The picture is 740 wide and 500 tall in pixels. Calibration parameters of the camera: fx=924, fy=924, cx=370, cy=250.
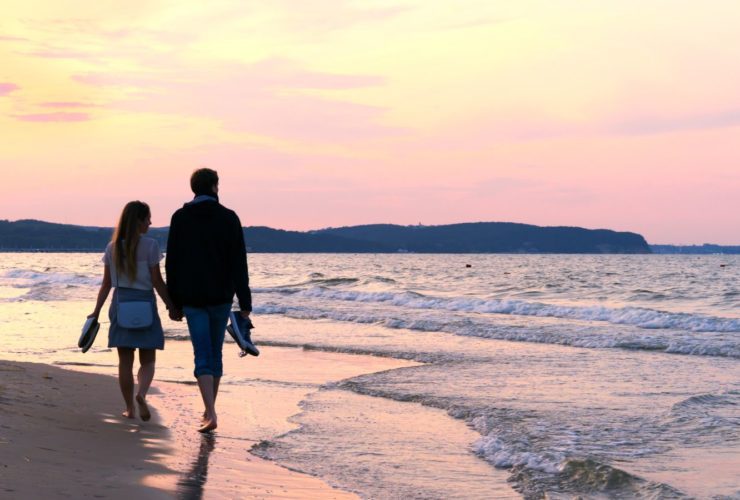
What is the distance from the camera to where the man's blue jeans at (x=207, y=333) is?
6699 mm

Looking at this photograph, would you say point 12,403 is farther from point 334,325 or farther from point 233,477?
point 334,325

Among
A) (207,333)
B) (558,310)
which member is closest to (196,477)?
(207,333)

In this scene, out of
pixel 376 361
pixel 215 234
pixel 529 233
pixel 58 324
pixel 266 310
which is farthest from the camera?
pixel 529 233

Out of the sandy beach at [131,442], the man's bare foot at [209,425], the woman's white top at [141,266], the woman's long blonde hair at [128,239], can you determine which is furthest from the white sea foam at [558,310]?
the woman's long blonde hair at [128,239]

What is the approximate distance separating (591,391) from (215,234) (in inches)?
205

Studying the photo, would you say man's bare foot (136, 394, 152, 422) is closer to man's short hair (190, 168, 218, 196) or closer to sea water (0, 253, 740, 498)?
sea water (0, 253, 740, 498)

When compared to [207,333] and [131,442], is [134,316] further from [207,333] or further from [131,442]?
[131,442]

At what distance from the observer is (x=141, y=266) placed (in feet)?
22.4

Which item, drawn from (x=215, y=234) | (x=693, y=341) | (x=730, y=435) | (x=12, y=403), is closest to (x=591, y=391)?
(x=730, y=435)

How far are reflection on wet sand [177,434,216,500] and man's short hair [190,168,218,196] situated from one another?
1833 millimetres

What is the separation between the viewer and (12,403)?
7.21 metres

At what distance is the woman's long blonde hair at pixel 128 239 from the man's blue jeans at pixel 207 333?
1.72 ft

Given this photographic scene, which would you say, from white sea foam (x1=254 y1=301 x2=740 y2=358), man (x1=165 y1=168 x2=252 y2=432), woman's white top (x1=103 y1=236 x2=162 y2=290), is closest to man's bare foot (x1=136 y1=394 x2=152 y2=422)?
man (x1=165 y1=168 x2=252 y2=432)

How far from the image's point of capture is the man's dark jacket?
6.62 m
